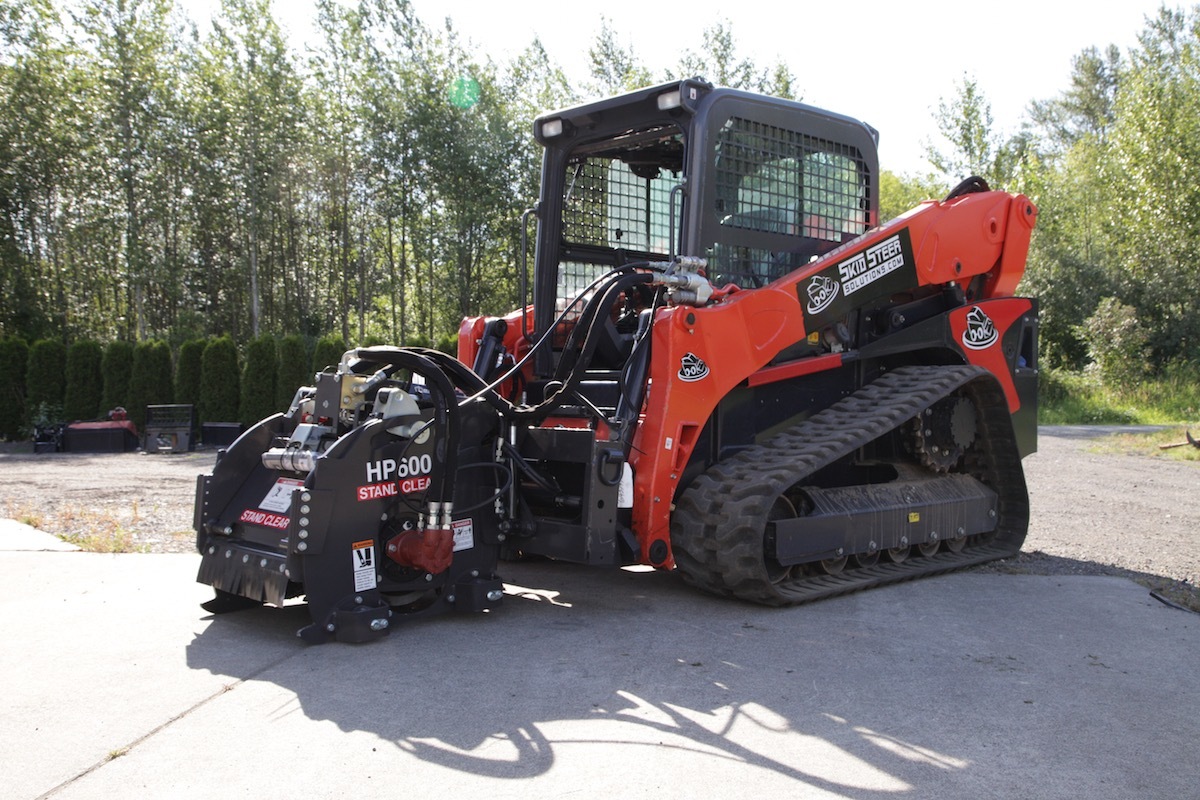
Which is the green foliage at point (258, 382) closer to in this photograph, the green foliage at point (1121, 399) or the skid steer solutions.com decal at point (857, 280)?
the skid steer solutions.com decal at point (857, 280)

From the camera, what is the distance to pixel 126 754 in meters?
3.26

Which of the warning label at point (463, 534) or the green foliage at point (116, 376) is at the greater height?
the green foliage at point (116, 376)

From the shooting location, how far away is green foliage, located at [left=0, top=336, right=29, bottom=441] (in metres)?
20.4

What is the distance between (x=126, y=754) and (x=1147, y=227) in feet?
102

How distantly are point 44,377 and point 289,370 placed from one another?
228 inches

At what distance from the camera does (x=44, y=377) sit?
20.4 metres

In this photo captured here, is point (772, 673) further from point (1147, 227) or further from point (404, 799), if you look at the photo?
point (1147, 227)

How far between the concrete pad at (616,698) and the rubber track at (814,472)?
0.19 meters

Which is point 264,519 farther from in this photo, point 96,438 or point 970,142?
point 970,142

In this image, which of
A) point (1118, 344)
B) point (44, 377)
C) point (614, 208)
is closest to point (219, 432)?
point (44, 377)

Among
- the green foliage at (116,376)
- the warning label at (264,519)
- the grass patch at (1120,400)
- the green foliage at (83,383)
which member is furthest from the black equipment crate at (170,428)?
the grass patch at (1120,400)

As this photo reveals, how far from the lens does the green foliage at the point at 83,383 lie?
795 inches

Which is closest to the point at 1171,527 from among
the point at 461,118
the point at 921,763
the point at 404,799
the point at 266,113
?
the point at 921,763

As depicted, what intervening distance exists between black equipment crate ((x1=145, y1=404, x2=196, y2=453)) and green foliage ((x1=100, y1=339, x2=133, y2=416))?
1.75 meters
